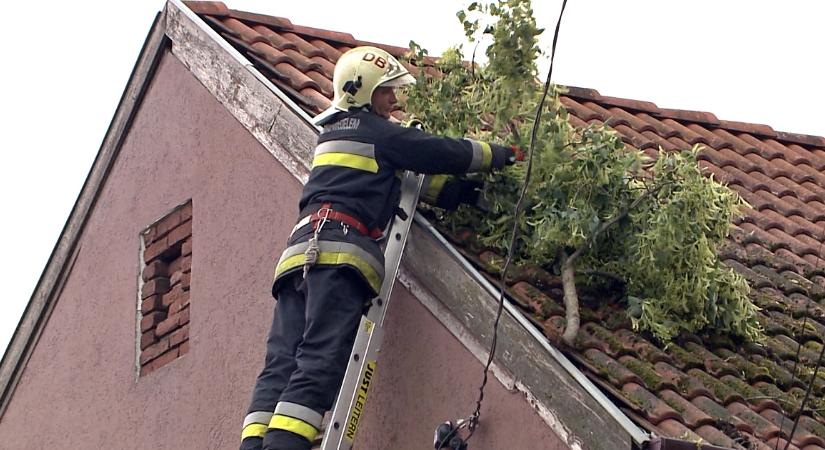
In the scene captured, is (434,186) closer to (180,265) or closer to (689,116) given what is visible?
(180,265)

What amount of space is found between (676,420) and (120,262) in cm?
436

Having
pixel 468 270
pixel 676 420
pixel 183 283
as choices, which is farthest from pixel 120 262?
pixel 676 420

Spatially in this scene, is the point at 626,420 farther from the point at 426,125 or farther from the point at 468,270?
the point at 426,125

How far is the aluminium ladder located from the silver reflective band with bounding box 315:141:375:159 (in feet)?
0.80

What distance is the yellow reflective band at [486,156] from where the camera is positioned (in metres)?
6.51

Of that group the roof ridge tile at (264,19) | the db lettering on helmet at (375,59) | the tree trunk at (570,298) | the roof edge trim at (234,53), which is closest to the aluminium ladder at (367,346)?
the db lettering on helmet at (375,59)

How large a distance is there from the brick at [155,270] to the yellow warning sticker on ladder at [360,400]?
8.51 ft

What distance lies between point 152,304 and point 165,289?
12cm

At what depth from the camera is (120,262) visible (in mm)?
9031

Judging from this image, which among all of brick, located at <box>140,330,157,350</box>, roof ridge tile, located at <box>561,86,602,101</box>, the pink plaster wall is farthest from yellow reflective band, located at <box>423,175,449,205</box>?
roof ridge tile, located at <box>561,86,602,101</box>

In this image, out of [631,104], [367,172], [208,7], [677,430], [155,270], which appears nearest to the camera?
[677,430]

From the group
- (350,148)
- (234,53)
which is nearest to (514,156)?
(350,148)

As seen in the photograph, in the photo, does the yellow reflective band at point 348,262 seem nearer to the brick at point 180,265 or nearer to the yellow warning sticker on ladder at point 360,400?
the yellow warning sticker on ladder at point 360,400

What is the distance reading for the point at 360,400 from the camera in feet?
20.9
